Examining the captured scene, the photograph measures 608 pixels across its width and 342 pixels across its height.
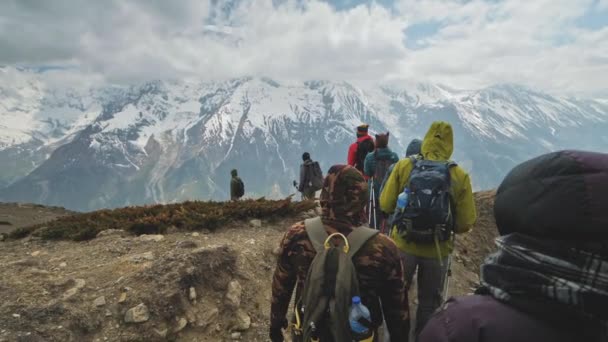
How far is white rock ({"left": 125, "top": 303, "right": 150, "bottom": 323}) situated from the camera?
5.96 meters

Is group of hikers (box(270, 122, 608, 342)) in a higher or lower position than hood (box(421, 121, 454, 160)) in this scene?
lower

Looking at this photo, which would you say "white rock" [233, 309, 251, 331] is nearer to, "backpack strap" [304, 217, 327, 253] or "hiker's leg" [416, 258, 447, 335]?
"hiker's leg" [416, 258, 447, 335]

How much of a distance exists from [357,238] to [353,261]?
0.21 meters

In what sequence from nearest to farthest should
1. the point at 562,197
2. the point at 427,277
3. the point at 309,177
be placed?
1. the point at 562,197
2. the point at 427,277
3. the point at 309,177

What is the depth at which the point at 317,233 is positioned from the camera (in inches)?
132

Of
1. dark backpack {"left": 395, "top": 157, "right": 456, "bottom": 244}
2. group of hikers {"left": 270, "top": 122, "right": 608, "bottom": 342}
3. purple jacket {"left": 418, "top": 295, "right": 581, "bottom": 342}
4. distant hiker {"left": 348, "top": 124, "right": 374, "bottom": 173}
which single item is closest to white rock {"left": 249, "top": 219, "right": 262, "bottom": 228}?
distant hiker {"left": 348, "top": 124, "right": 374, "bottom": 173}

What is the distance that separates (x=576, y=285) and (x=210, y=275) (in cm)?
678

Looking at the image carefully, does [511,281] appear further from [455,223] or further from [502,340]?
[455,223]

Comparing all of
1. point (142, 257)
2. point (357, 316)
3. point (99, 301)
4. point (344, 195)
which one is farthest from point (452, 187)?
point (142, 257)

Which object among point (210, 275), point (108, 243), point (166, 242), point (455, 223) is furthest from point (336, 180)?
point (108, 243)

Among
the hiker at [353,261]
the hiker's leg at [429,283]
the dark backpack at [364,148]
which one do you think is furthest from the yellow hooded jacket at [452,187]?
the dark backpack at [364,148]

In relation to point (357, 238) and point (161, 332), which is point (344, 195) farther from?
point (161, 332)

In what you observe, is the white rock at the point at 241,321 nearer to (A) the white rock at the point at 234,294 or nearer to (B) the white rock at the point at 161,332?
(A) the white rock at the point at 234,294

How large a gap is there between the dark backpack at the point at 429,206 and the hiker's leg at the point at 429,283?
0.36 metres
